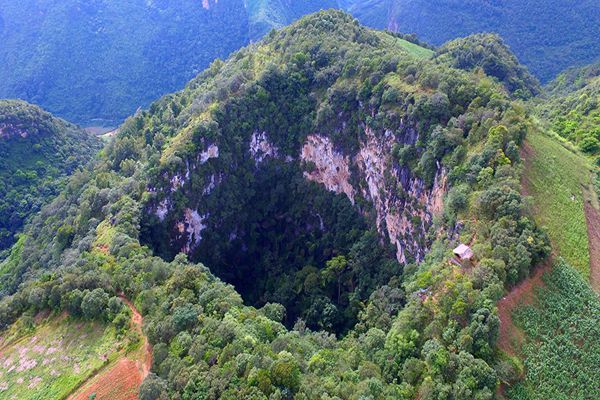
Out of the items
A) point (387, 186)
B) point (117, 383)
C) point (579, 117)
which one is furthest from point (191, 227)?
point (579, 117)

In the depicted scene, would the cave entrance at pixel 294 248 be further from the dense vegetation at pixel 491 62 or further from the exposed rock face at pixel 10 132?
the exposed rock face at pixel 10 132

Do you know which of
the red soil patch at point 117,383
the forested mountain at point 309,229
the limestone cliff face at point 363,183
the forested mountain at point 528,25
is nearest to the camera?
the forested mountain at point 309,229

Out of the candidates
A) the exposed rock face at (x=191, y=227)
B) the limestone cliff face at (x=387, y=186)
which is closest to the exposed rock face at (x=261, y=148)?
the limestone cliff face at (x=387, y=186)

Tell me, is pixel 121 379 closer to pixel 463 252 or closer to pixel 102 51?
pixel 463 252

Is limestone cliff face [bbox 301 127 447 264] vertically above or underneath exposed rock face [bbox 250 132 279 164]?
underneath

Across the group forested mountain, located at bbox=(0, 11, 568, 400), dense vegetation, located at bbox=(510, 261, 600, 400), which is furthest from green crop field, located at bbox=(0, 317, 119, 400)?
dense vegetation, located at bbox=(510, 261, 600, 400)

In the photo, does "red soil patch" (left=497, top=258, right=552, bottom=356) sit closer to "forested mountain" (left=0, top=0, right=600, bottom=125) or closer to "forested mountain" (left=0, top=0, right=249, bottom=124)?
"forested mountain" (left=0, top=0, right=600, bottom=125)
